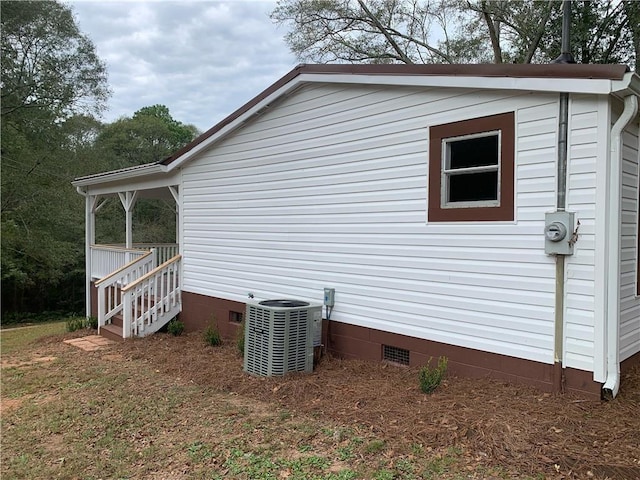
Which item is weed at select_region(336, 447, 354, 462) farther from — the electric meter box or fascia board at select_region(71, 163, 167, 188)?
fascia board at select_region(71, 163, 167, 188)

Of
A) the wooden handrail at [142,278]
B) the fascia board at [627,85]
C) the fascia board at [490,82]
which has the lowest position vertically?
the wooden handrail at [142,278]

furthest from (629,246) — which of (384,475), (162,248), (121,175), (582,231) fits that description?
(162,248)

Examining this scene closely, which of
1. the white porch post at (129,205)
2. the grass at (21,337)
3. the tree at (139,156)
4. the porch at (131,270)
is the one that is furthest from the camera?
the tree at (139,156)

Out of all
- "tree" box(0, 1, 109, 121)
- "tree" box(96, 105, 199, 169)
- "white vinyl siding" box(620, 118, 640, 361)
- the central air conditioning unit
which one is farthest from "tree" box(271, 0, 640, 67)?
"tree" box(96, 105, 199, 169)

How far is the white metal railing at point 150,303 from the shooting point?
8180 mm

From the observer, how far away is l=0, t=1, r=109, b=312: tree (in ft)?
60.7

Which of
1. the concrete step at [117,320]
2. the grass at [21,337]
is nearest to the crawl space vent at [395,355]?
the concrete step at [117,320]

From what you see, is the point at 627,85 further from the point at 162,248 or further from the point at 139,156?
the point at 139,156

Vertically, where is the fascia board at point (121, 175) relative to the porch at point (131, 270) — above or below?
above

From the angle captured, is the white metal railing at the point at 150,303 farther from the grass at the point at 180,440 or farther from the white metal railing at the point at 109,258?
the grass at the point at 180,440

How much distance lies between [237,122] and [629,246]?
584 cm

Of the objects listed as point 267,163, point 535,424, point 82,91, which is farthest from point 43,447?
point 82,91

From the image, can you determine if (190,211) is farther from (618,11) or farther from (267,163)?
(618,11)

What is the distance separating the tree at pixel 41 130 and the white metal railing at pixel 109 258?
27.7ft
